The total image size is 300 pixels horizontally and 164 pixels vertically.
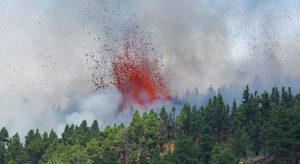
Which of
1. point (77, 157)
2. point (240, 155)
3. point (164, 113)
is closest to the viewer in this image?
point (240, 155)

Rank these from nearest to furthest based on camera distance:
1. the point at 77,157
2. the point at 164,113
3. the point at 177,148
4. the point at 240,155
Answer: the point at 177,148 → the point at 240,155 → the point at 77,157 → the point at 164,113

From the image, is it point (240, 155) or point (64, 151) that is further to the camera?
point (64, 151)

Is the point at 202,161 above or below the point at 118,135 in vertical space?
below

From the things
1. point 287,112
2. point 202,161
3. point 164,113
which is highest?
point 164,113

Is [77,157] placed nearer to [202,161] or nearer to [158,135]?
[158,135]

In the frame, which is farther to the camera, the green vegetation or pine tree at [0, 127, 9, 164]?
pine tree at [0, 127, 9, 164]

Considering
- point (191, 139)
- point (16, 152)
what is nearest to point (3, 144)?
point (16, 152)

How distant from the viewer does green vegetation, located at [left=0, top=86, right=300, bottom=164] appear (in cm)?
9294

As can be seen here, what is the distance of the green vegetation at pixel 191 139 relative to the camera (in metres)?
92.9

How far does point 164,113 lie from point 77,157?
2546 centimetres

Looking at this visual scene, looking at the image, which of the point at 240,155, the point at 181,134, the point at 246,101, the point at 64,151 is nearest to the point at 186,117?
the point at 181,134

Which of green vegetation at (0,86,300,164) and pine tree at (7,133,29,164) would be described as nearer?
green vegetation at (0,86,300,164)

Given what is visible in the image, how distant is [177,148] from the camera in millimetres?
93500

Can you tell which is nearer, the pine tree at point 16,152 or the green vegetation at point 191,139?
the green vegetation at point 191,139
